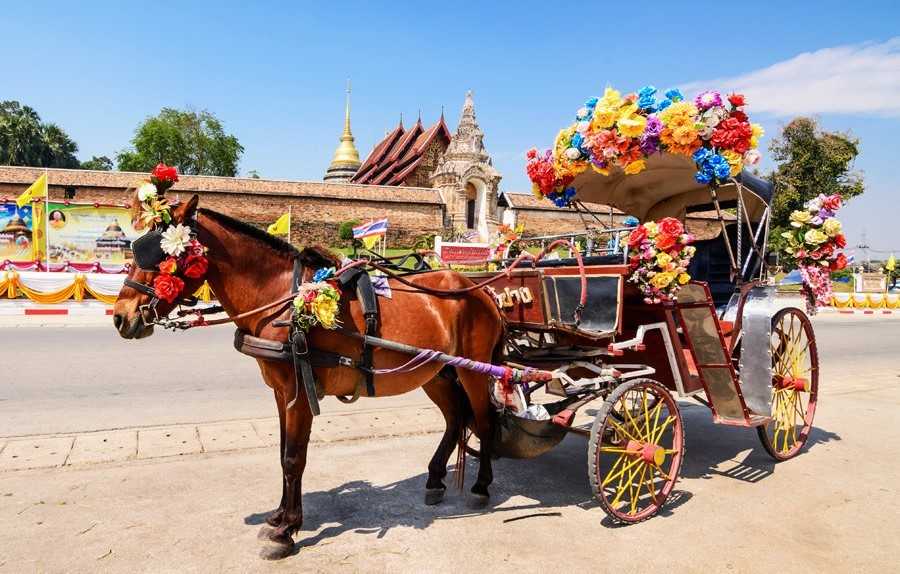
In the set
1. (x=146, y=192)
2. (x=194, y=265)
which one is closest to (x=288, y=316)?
(x=194, y=265)

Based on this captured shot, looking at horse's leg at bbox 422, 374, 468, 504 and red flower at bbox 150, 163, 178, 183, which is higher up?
red flower at bbox 150, 163, 178, 183

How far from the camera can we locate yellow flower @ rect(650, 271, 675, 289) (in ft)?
12.7

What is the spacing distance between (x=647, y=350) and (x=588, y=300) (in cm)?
105

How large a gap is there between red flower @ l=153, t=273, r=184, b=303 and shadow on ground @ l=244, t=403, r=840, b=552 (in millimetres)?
1524

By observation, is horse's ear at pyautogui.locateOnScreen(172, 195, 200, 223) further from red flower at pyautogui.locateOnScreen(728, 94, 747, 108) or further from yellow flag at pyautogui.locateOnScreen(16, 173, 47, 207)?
yellow flag at pyautogui.locateOnScreen(16, 173, 47, 207)

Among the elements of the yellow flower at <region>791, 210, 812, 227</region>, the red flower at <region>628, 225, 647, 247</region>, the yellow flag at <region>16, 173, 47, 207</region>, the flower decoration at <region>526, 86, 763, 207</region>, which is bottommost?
the red flower at <region>628, 225, 647, 247</region>

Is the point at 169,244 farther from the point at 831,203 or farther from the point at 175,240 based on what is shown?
the point at 831,203

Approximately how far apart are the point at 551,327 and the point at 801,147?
30634 mm

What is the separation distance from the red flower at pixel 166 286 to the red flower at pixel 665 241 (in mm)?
2983

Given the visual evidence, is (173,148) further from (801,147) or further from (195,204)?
(195,204)

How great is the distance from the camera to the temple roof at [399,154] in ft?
138

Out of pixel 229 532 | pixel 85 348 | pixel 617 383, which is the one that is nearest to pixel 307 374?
pixel 229 532

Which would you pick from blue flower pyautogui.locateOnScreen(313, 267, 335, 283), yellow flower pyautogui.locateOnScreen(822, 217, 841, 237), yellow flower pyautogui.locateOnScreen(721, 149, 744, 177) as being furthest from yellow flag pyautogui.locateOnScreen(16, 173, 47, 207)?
yellow flower pyautogui.locateOnScreen(822, 217, 841, 237)

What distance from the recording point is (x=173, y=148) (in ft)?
163
